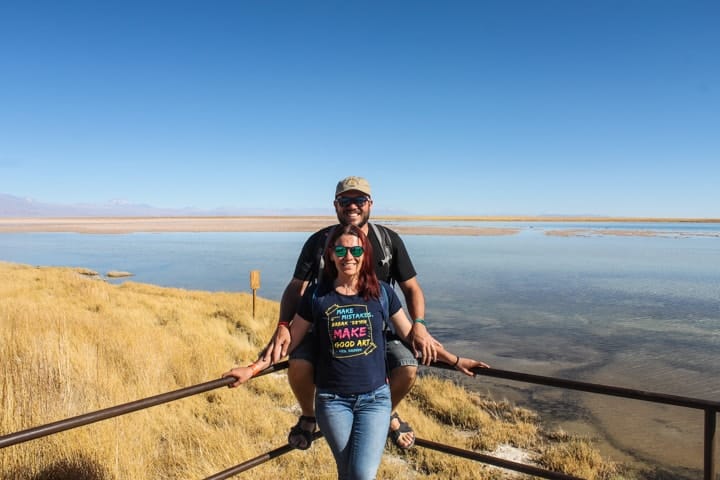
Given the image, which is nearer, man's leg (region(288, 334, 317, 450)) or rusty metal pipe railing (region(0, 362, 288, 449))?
rusty metal pipe railing (region(0, 362, 288, 449))

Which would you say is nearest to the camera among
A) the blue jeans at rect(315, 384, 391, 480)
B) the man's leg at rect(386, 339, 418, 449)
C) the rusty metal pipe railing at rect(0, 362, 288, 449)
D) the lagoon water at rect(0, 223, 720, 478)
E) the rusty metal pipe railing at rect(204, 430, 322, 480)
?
the rusty metal pipe railing at rect(0, 362, 288, 449)

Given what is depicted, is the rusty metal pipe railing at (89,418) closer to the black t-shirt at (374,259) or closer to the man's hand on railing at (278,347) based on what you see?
the man's hand on railing at (278,347)

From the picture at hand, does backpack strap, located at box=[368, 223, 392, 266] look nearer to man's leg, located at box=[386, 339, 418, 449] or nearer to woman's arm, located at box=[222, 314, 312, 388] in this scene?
man's leg, located at box=[386, 339, 418, 449]

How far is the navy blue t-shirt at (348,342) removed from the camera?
2473 mm

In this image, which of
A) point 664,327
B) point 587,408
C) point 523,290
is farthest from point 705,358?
point 523,290

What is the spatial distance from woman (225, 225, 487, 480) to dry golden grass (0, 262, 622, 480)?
7.92 ft

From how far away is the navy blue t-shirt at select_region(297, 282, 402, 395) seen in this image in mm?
2473

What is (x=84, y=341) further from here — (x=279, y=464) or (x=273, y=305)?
(x=273, y=305)

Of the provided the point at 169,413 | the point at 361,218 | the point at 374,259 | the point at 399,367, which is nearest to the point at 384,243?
the point at 374,259

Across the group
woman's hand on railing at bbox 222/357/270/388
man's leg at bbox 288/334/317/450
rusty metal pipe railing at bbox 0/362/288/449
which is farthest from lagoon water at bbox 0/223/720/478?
rusty metal pipe railing at bbox 0/362/288/449

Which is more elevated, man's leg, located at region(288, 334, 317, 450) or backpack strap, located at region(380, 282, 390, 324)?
backpack strap, located at region(380, 282, 390, 324)

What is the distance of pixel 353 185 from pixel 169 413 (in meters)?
4.06

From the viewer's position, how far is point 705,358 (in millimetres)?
10266

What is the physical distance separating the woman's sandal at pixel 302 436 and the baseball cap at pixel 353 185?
1427mm
